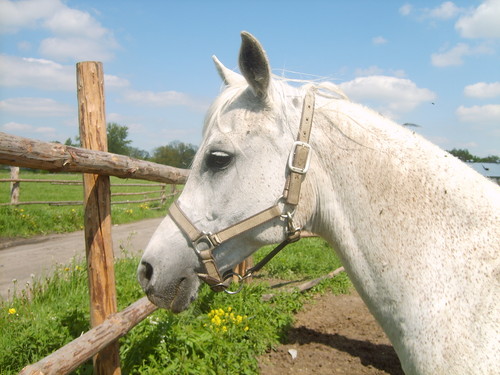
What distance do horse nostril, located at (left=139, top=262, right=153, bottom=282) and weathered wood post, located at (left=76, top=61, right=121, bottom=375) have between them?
106 centimetres

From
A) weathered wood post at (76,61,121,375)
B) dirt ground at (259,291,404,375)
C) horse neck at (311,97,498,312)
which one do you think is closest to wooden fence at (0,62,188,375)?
weathered wood post at (76,61,121,375)

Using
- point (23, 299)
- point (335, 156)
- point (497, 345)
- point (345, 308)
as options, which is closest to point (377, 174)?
point (335, 156)

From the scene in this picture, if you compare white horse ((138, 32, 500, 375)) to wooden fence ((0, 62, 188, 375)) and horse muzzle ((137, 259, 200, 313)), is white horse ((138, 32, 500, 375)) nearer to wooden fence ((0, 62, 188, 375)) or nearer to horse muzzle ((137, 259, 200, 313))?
horse muzzle ((137, 259, 200, 313))

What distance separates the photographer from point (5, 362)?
2709 millimetres

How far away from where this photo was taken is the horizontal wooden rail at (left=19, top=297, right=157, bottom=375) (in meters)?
2.01

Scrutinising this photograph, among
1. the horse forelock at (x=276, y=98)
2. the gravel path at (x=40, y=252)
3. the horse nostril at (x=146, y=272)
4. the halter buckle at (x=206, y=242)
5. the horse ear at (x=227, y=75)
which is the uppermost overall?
the horse ear at (x=227, y=75)

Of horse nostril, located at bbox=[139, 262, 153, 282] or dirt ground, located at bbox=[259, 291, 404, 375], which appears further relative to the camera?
dirt ground, located at bbox=[259, 291, 404, 375]

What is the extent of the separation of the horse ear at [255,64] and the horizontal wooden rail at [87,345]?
192 cm

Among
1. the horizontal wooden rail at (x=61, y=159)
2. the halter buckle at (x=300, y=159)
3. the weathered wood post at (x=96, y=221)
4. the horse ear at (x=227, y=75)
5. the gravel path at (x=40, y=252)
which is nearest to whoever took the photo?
the halter buckle at (x=300, y=159)

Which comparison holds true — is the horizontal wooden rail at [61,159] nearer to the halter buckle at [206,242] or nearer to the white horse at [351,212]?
the white horse at [351,212]

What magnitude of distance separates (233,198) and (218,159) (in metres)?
0.21

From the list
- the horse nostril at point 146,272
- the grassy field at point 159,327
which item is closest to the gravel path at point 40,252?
the grassy field at point 159,327

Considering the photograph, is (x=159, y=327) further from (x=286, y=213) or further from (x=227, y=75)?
(x=227, y=75)

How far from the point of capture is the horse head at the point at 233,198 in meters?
1.71
